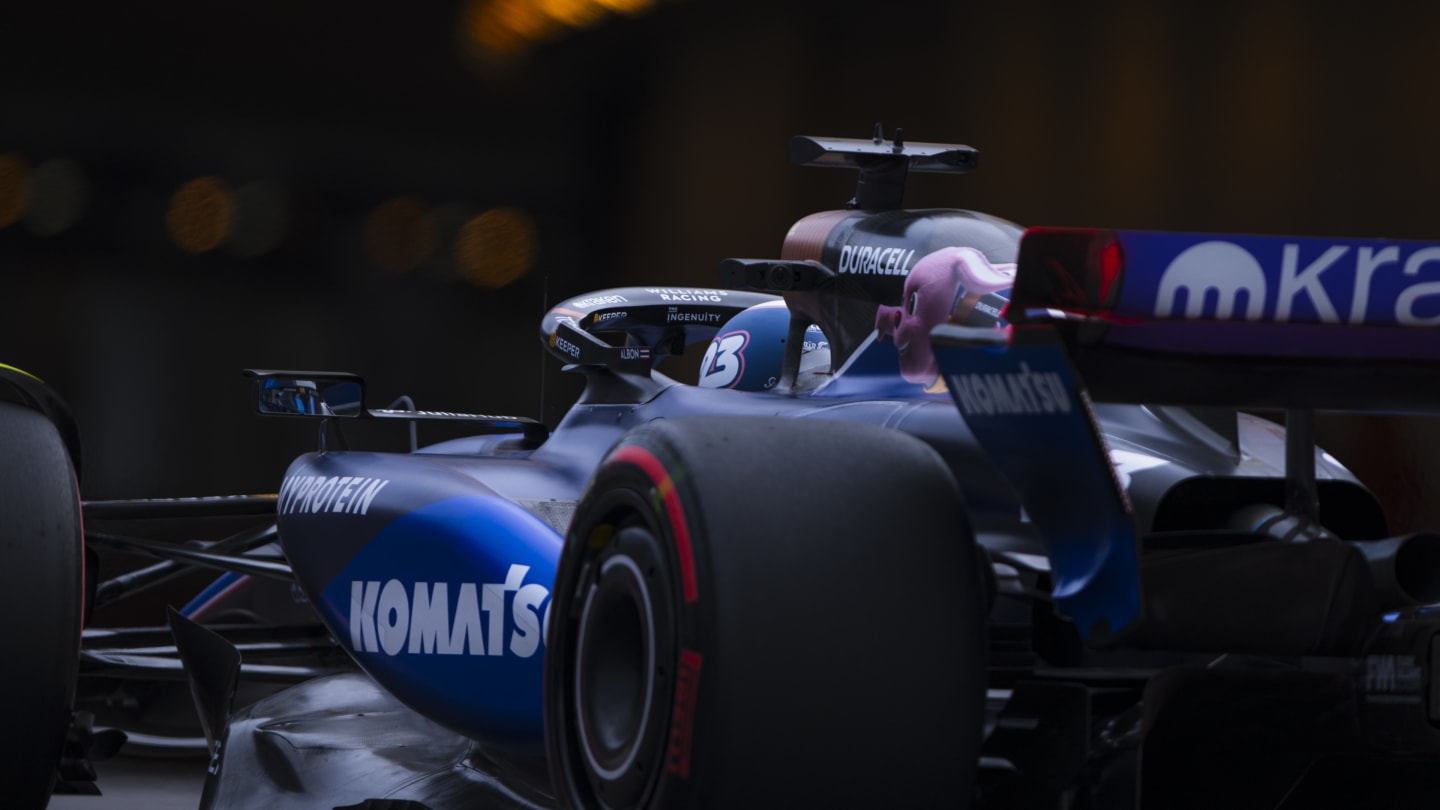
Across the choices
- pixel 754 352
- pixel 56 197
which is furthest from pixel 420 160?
pixel 754 352

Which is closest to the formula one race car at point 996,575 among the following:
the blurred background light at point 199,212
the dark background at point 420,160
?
the dark background at point 420,160

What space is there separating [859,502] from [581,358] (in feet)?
6.32

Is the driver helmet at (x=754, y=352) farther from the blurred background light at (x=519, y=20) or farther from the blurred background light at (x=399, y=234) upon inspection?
A: the blurred background light at (x=519, y=20)

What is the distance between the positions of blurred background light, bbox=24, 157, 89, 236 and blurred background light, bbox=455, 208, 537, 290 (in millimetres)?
1715

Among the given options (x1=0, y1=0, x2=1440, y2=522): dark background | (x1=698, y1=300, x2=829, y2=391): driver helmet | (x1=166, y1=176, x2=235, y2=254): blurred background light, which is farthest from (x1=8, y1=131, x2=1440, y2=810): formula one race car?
(x1=166, y1=176, x2=235, y2=254): blurred background light

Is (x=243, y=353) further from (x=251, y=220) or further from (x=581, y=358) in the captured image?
(x=581, y=358)

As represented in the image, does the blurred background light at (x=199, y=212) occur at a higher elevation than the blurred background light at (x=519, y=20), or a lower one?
lower

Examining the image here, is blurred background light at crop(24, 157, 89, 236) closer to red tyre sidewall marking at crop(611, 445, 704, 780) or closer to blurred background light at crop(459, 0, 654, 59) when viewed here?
blurred background light at crop(459, 0, 654, 59)

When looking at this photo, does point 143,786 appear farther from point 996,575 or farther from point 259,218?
point 996,575

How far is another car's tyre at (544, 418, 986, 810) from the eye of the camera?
1781mm

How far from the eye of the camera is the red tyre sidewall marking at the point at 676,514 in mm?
1834

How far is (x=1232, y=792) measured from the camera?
2.23 meters

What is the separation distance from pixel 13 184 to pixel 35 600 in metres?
4.92

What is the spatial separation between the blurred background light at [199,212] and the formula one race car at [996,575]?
526cm
